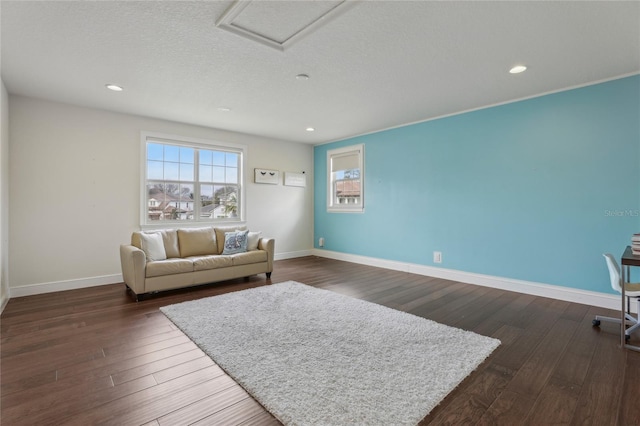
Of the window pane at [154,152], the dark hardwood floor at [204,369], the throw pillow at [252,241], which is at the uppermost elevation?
the window pane at [154,152]

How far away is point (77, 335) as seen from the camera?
2.68 meters

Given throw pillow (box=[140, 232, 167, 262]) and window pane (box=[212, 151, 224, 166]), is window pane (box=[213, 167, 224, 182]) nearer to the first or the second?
window pane (box=[212, 151, 224, 166])

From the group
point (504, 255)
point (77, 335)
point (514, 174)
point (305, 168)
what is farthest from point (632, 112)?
point (77, 335)

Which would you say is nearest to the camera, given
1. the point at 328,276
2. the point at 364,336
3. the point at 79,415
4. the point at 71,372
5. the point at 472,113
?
the point at 79,415

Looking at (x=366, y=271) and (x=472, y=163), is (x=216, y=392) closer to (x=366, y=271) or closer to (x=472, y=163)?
(x=366, y=271)

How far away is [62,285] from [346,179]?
196 inches

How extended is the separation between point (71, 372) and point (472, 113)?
528 centimetres

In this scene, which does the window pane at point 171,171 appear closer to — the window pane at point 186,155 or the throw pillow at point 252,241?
the window pane at point 186,155

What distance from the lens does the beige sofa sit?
3727 mm

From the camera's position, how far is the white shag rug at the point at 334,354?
170 centimetres

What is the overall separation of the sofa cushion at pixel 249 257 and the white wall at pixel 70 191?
5.56 feet

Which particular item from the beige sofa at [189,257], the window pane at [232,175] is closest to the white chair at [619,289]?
the beige sofa at [189,257]

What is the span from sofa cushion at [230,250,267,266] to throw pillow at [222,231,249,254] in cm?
15

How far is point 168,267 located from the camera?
388 cm
